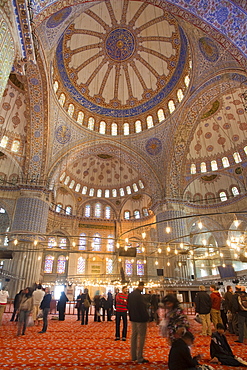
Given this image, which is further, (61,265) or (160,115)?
(61,265)

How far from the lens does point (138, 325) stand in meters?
3.77

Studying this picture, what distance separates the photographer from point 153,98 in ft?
57.8

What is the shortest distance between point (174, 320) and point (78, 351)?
2714 millimetres

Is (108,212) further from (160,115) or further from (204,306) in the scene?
(204,306)

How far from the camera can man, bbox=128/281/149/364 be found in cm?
362

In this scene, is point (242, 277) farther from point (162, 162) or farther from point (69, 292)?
point (69, 292)

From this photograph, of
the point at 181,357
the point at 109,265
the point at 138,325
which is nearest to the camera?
the point at 181,357

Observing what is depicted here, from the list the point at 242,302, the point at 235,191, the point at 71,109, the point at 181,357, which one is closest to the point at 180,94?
the point at 71,109

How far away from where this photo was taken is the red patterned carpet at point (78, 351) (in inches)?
135

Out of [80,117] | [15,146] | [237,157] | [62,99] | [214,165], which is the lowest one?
[214,165]

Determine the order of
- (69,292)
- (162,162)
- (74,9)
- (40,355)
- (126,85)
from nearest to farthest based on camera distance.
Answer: (40,355) → (74,9) → (162,162) → (126,85) → (69,292)

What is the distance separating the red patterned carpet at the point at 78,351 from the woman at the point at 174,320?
0.30 m

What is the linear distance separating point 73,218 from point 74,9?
16353 mm

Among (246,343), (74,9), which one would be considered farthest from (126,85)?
(246,343)
